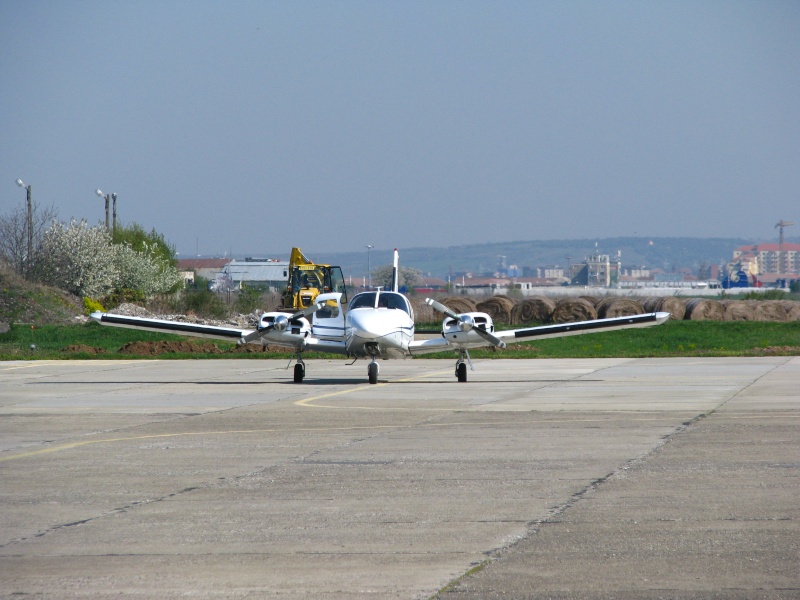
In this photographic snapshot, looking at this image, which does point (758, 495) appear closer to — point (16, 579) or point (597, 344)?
point (16, 579)

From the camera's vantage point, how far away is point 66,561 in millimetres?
7488

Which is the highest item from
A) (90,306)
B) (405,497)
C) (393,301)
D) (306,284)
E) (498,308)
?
(306,284)

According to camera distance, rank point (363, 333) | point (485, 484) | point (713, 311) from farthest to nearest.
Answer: point (713, 311)
point (363, 333)
point (485, 484)

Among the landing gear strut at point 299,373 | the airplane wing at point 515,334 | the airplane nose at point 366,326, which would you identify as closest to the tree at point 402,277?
the airplane wing at point 515,334

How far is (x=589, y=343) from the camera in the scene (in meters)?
43.1

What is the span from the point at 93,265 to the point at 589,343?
115 ft

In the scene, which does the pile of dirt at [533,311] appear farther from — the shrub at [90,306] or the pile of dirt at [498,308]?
the shrub at [90,306]

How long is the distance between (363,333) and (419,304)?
3492cm

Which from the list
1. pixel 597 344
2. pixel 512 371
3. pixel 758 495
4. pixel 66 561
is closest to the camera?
pixel 66 561

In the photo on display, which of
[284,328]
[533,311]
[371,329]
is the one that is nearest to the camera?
[371,329]

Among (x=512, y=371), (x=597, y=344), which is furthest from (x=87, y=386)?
(x=597, y=344)

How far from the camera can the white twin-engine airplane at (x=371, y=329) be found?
936 inches

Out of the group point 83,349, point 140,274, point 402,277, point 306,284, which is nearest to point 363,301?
point 83,349

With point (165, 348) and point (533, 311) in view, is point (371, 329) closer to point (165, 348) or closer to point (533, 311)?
point (165, 348)
